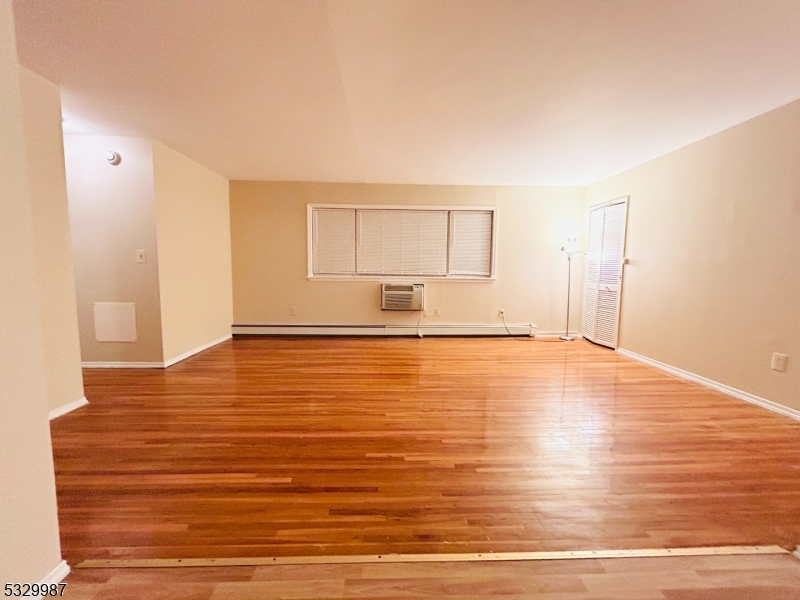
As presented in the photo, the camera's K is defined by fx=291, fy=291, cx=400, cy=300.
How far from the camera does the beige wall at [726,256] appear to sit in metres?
2.27

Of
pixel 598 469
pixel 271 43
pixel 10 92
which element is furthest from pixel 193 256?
pixel 598 469

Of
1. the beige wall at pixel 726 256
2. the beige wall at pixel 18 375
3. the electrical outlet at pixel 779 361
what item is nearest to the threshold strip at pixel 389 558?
the beige wall at pixel 18 375

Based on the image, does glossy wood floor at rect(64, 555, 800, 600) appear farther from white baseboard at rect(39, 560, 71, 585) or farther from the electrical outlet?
the electrical outlet

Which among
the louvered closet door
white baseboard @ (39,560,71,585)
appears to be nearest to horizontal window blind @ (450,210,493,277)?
the louvered closet door

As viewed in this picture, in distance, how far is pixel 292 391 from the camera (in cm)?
258

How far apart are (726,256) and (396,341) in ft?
12.1

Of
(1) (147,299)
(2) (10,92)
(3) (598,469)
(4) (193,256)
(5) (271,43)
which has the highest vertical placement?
(5) (271,43)

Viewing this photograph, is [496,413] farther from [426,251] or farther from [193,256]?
[193,256]

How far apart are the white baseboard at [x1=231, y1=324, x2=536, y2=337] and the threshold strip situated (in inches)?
143

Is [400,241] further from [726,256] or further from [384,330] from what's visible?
[726,256]

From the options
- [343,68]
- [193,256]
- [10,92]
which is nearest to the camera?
[10,92]

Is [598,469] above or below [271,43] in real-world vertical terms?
below

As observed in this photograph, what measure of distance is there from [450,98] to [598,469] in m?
2.64

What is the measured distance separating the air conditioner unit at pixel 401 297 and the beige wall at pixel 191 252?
242cm
